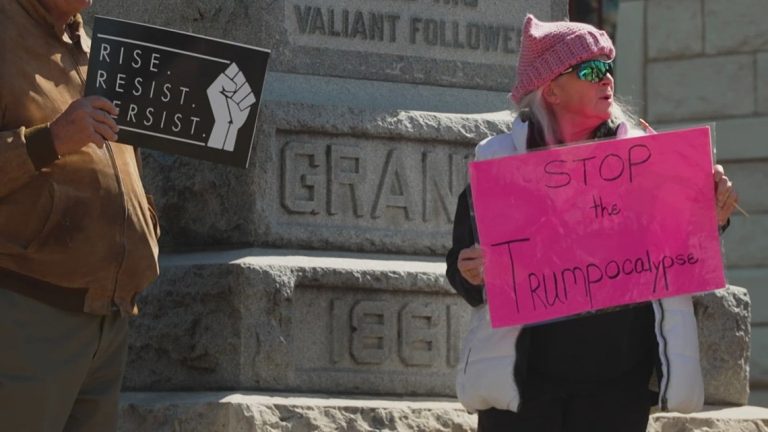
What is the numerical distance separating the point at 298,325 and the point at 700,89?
643 cm

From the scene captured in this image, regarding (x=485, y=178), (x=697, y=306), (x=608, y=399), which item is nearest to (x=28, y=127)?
(x=485, y=178)

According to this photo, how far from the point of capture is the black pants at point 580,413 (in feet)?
16.6

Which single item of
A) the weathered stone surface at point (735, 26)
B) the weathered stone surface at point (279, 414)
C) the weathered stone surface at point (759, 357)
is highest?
the weathered stone surface at point (735, 26)

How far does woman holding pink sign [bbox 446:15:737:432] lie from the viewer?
5.05 m

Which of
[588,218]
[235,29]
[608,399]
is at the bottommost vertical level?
[608,399]

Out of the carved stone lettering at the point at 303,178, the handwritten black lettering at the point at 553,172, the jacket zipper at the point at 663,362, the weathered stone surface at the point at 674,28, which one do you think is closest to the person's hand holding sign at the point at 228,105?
the handwritten black lettering at the point at 553,172

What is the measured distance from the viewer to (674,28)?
12.3m

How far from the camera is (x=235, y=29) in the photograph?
6.40m

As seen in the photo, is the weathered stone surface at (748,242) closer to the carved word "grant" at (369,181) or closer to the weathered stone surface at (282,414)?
the carved word "grant" at (369,181)

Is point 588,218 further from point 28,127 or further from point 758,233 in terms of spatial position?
point 758,233

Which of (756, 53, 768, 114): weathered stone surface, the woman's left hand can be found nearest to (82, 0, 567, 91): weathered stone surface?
the woman's left hand

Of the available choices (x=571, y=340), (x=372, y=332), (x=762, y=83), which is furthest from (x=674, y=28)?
(x=571, y=340)

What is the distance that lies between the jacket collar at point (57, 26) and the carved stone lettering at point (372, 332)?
1359 mm

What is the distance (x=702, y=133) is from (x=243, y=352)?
5.28ft
